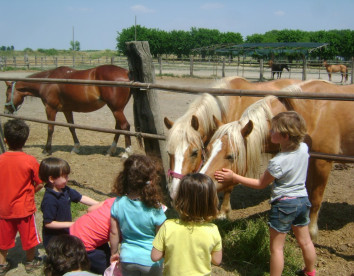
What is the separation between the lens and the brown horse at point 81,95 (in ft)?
21.0

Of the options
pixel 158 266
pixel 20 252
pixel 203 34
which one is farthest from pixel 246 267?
pixel 203 34

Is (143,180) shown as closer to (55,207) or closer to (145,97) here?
(55,207)

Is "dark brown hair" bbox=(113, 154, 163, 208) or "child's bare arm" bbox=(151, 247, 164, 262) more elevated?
"dark brown hair" bbox=(113, 154, 163, 208)

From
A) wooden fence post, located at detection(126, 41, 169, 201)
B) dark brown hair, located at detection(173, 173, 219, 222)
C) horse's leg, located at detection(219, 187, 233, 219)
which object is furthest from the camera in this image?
horse's leg, located at detection(219, 187, 233, 219)

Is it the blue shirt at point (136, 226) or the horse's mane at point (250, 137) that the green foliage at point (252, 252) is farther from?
the blue shirt at point (136, 226)

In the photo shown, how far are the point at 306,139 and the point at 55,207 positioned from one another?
7.37 feet

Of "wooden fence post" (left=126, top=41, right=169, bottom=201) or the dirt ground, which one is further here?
"wooden fence post" (left=126, top=41, right=169, bottom=201)

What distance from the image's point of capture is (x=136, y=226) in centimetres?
189

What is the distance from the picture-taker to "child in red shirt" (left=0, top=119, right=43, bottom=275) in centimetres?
256

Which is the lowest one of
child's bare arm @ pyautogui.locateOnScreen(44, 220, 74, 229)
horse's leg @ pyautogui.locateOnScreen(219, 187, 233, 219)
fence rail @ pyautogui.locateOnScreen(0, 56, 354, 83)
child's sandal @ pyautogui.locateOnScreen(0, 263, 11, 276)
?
child's sandal @ pyautogui.locateOnScreen(0, 263, 11, 276)

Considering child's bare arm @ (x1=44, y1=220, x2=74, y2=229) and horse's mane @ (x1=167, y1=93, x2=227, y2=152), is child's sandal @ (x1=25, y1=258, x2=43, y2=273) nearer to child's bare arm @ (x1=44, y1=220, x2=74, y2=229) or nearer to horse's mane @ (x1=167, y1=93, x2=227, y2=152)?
child's bare arm @ (x1=44, y1=220, x2=74, y2=229)

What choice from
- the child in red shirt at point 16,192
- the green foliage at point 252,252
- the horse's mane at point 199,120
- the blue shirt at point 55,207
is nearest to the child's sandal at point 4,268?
the child in red shirt at point 16,192

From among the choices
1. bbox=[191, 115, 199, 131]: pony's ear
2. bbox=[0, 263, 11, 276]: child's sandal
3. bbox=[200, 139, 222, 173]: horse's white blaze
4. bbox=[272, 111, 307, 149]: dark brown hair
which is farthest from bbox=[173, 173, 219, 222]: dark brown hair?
bbox=[0, 263, 11, 276]: child's sandal

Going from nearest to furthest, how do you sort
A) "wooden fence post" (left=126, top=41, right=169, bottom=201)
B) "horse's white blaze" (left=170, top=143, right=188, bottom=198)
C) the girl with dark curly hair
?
1. the girl with dark curly hair
2. "horse's white blaze" (left=170, top=143, right=188, bottom=198)
3. "wooden fence post" (left=126, top=41, right=169, bottom=201)
